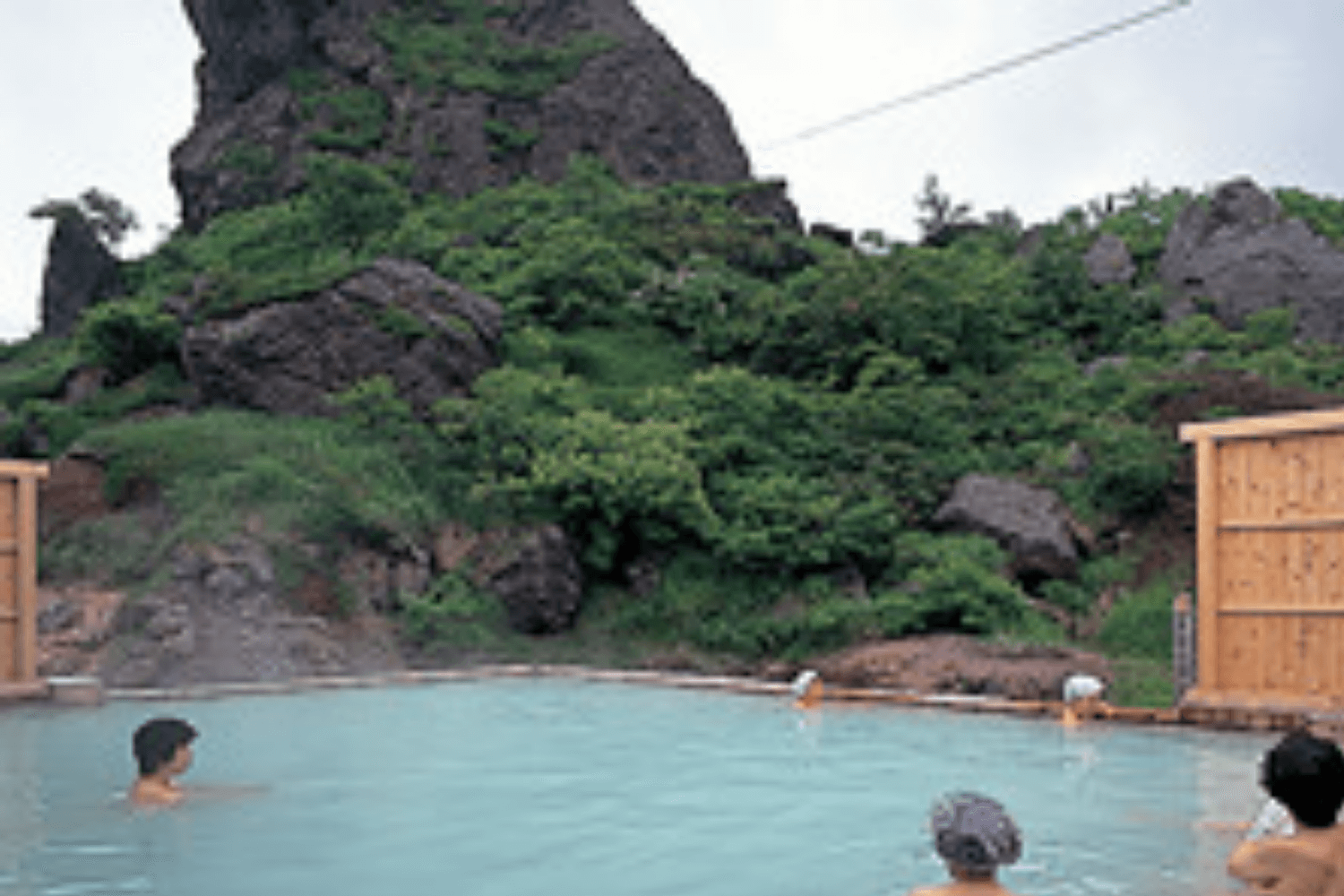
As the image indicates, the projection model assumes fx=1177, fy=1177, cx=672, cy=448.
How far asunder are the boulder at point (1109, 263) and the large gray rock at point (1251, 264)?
2.38 ft

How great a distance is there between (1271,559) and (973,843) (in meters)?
6.67

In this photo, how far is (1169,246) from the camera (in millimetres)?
24359

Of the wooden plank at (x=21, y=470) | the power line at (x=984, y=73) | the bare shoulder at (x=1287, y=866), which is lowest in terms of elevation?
the bare shoulder at (x=1287, y=866)

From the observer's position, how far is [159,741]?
18.9 feet

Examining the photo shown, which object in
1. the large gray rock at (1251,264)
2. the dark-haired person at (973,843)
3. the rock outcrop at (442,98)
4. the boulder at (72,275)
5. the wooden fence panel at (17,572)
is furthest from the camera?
the rock outcrop at (442,98)

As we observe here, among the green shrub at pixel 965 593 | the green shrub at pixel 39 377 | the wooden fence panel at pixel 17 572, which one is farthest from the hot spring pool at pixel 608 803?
the green shrub at pixel 39 377

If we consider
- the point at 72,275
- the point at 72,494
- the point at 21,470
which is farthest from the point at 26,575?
the point at 72,275

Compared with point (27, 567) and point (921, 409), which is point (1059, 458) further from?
point (27, 567)

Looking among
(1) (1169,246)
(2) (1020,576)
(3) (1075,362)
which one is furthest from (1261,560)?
(1) (1169,246)

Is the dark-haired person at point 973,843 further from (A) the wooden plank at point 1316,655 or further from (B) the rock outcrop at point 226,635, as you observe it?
(B) the rock outcrop at point 226,635

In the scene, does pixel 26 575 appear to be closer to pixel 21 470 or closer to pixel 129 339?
pixel 21 470

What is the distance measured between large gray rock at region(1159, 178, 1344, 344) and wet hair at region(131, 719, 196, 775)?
20.2 m

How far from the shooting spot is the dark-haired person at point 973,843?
2.65 meters

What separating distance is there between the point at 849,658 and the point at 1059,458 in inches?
203
